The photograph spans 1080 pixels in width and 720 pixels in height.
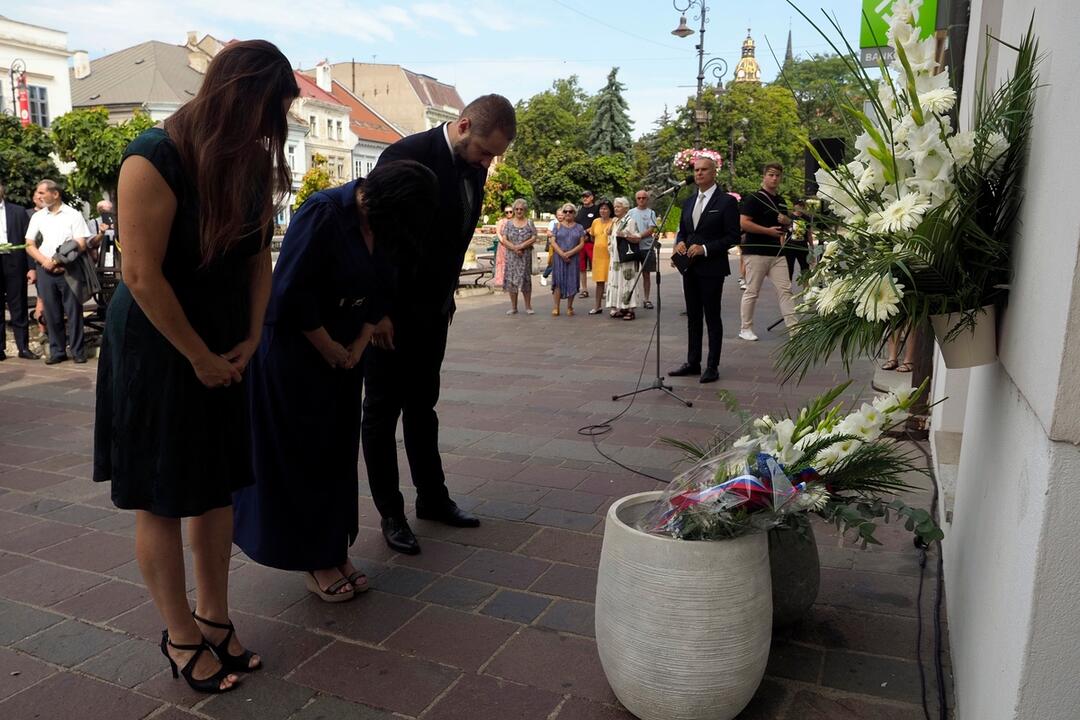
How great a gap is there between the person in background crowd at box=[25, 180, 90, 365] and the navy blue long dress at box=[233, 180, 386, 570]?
6.65m

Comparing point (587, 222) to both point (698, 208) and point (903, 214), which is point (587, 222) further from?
point (903, 214)

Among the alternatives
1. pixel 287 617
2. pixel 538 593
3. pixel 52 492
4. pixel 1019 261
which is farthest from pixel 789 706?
pixel 52 492

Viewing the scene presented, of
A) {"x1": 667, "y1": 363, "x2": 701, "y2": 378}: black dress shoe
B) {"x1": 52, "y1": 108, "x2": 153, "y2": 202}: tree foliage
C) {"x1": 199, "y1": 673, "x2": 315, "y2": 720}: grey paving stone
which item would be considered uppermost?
{"x1": 52, "y1": 108, "x2": 153, "y2": 202}: tree foliage

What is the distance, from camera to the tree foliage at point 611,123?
59.9 meters

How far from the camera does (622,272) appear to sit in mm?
12523

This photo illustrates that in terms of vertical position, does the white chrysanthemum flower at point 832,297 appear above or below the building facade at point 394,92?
below

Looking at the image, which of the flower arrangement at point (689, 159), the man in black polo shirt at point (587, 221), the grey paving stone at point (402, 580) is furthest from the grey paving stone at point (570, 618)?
the man in black polo shirt at point (587, 221)

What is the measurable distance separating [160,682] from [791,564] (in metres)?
2.09

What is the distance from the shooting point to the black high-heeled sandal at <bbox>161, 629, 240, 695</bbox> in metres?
2.71

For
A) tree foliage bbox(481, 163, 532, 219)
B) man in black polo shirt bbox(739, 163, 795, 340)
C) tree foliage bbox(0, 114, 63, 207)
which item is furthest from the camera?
tree foliage bbox(481, 163, 532, 219)

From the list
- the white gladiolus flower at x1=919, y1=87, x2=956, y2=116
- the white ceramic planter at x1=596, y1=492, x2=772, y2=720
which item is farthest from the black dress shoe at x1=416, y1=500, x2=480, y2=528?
the white gladiolus flower at x1=919, y1=87, x2=956, y2=116

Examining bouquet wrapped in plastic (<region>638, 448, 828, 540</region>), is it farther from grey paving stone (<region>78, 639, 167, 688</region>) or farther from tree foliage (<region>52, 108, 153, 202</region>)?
tree foliage (<region>52, 108, 153, 202</region>)

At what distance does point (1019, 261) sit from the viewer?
2045mm

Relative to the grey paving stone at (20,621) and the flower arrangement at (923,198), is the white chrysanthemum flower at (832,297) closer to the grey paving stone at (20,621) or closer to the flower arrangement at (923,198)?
the flower arrangement at (923,198)
